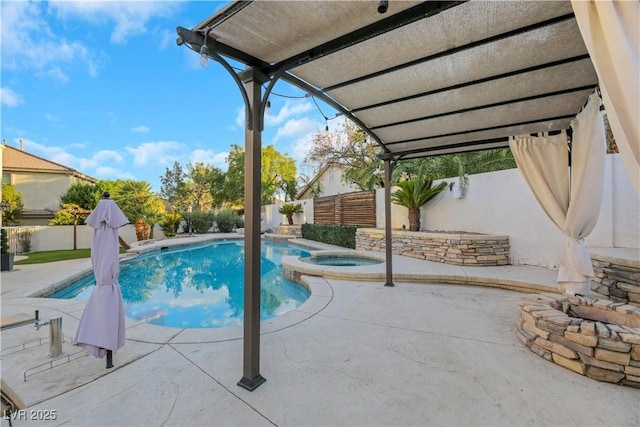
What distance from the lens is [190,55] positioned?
2.21 metres

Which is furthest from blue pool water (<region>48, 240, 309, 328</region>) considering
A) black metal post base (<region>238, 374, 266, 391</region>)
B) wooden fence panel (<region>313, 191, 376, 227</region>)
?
wooden fence panel (<region>313, 191, 376, 227</region>)

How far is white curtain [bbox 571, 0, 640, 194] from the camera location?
1.13 meters

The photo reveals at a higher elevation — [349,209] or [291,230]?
[349,209]

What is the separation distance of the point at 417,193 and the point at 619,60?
8.08 metres

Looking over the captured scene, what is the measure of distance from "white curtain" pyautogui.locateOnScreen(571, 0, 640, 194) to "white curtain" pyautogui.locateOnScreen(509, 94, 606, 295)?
258cm

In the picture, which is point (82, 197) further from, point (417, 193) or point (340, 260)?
point (417, 193)

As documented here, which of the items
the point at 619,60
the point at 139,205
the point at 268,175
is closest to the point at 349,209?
the point at 619,60

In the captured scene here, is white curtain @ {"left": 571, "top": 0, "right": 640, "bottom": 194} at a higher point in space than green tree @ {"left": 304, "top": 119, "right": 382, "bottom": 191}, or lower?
lower

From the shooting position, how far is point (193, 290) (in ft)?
24.2

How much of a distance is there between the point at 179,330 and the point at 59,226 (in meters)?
14.6

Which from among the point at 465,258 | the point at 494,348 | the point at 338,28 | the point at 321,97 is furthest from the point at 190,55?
the point at 465,258

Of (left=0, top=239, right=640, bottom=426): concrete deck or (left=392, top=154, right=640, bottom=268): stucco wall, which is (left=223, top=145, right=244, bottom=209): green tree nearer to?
(left=392, top=154, right=640, bottom=268): stucco wall

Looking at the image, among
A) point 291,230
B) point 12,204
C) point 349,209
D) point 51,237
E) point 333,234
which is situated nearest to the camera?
point 333,234

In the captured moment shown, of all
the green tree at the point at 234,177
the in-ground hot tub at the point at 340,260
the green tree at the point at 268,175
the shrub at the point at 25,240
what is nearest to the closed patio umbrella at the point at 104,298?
the in-ground hot tub at the point at 340,260
